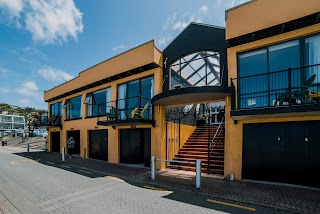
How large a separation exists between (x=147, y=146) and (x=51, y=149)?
15.0 meters

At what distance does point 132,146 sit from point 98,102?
5015 mm

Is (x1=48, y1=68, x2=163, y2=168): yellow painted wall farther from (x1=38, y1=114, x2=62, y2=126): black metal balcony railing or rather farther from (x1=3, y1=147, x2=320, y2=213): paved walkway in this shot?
(x1=3, y1=147, x2=320, y2=213): paved walkway

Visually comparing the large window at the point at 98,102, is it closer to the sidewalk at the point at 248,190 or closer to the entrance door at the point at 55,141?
the sidewalk at the point at 248,190

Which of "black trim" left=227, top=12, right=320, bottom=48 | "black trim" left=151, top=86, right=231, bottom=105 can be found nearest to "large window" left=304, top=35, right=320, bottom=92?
"black trim" left=227, top=12, right=320, bottom=48

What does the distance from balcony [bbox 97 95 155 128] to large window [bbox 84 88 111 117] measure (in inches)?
5.8

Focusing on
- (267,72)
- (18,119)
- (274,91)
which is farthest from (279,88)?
(18,119)

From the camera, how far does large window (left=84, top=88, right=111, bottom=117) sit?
13.6m

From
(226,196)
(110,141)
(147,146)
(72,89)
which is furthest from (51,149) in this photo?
(226,196)

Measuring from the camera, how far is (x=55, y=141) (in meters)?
20.7

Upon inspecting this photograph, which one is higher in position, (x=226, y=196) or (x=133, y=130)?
(x=133, y=130)

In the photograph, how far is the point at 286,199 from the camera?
5.49 meters

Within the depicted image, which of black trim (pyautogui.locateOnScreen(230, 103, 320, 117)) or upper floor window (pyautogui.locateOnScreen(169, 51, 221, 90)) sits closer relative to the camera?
black trim (pyautogui.locateOnScreen(230, 103, 320, 117))

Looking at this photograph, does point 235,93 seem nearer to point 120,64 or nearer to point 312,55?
point 312,55

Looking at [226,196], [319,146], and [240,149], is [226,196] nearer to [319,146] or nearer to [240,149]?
[240,149]
